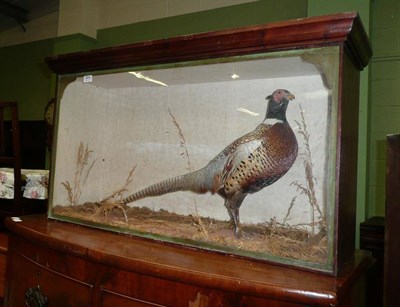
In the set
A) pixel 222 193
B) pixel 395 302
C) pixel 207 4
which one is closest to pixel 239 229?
pixel 222 193

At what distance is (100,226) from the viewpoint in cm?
128

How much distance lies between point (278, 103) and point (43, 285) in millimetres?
1040

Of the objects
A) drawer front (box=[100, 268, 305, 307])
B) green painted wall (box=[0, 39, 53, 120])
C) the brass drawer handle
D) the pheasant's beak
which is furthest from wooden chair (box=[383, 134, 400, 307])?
green painted wall (box=[0, 39, 53, 120])

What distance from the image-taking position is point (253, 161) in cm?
105

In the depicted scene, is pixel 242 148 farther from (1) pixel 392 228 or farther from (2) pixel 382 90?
(2) pixel 382 90

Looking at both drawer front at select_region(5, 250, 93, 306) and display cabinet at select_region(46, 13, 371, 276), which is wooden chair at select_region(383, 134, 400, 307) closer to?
display cabinet at select_region(46, 13, 371, 276)

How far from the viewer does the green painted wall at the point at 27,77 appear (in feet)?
12.2

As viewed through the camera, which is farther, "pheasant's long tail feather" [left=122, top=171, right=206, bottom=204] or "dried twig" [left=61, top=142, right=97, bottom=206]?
"dried twig" [left=61, top=142, right=97, bottom=206]

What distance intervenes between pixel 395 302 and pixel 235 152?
0.61m

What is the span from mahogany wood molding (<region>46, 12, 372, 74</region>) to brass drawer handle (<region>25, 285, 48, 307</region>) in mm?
884

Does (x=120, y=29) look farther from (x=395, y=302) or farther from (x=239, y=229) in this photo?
(x=395, y=302)

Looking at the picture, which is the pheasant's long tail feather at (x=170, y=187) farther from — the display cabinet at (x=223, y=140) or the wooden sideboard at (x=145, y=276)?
the wooden sideboard at (x=145, y=276)

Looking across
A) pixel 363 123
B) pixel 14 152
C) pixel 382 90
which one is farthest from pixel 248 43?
pixel 14 152

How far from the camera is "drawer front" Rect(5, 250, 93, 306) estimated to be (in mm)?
1021
